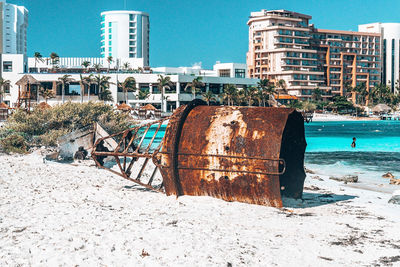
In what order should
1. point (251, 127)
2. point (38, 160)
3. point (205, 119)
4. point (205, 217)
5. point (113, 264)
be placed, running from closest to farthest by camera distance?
point (113, 264) < point (205, 217) < point (251, 127) < point (205, 119) < point (38, 160)

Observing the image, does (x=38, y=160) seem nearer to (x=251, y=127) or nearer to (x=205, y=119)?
(x=205, y=119)

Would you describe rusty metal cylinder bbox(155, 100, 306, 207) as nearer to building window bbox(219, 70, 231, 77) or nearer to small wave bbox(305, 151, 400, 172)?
small wave bbox(305, 151, 400, 172)

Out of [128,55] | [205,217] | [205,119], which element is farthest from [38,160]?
[128,55]

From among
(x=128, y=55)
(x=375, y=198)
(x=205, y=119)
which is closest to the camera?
(x=205, y=119)

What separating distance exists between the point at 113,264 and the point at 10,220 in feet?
9.00

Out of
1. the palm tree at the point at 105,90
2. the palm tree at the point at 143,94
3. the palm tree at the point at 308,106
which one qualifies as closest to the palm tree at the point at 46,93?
the palm tree at the point at 105,90

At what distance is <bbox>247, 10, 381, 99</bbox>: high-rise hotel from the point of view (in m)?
117

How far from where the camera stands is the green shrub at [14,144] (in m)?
18.1

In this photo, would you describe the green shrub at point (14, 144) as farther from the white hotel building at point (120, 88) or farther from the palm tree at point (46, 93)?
the white hotel building at point (120, 88)

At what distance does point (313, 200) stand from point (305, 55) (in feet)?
371

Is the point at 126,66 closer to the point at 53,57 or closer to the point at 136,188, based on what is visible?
the point at 53,57

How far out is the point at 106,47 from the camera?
164m

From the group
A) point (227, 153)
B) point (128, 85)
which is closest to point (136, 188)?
point (227, 153)

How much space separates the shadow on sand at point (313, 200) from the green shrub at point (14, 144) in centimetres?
1165
